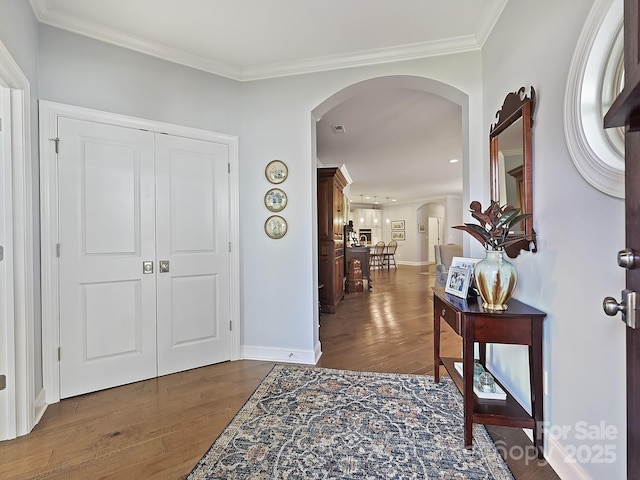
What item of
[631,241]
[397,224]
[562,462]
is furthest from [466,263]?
[397,224]

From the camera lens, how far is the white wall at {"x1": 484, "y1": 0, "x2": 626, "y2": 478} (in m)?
1.10

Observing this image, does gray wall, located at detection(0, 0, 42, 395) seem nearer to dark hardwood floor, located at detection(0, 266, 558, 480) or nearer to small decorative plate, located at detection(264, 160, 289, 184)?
dark hardwood floor, located at detection(0, 266, 558, 480)

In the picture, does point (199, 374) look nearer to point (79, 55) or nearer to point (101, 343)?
point (101, 343)

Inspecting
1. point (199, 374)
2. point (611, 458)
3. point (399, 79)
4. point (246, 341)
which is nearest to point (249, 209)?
point (246, 341)

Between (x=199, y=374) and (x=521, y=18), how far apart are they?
138 inches

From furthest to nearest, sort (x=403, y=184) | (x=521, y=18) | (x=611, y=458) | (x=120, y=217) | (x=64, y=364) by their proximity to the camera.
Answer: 1. (x=403, y=184)
2. (x=120, y=217)
3. (x=64, y=364)
4. (x=521, y=18)
5. (x=611, y=458)

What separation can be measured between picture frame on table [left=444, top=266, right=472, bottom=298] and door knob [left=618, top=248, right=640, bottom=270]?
1110mm

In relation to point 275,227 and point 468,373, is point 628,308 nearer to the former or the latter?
point 468,373

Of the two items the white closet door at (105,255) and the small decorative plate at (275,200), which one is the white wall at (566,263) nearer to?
the small decorative plate at (275,200)

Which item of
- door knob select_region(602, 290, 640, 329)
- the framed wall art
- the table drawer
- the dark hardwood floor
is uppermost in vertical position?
the framed wall art

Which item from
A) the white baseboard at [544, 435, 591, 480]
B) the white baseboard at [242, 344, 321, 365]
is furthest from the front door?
the white baseboard at [242, 344, 321, 365]

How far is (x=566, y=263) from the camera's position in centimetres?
136

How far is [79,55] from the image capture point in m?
2.26

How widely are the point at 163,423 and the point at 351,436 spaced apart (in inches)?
47.5
